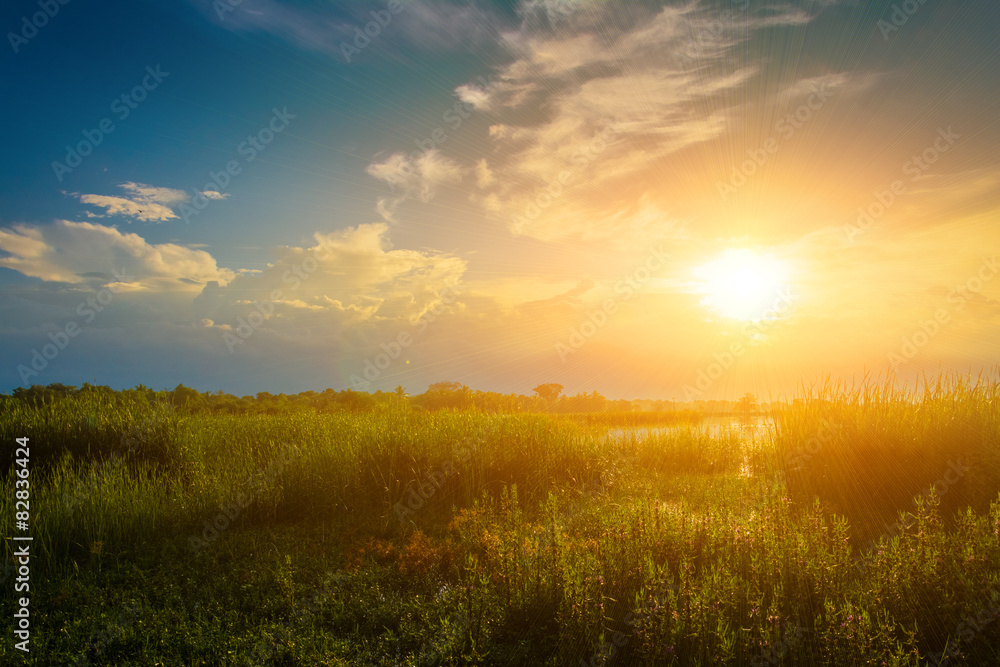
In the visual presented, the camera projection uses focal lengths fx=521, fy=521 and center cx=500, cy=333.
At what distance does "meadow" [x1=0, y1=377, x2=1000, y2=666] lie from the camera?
4.25m

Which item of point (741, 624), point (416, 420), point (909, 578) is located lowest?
point (741, 624)

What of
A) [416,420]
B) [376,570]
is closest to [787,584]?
[376,570]

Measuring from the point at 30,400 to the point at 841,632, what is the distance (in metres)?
19.6

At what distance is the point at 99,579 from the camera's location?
620 cm

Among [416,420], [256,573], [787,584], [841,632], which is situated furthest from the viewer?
[416,420]

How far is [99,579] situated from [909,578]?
856 centimetres

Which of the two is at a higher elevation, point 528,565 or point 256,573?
point 528,565

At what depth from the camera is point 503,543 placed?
→ 5.50 metres

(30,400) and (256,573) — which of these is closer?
(256,573)

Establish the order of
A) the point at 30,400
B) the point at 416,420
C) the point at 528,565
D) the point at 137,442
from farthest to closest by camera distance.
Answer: the point at 30,400 → the point at 416,420 → the point at 137,442 → the point at 528,565

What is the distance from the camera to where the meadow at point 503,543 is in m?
4.25

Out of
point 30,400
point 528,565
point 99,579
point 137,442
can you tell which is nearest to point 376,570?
point 528,565

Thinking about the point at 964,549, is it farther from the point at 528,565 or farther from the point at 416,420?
the point at 416,420

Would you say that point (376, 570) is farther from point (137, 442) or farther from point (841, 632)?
point (137, 442)
